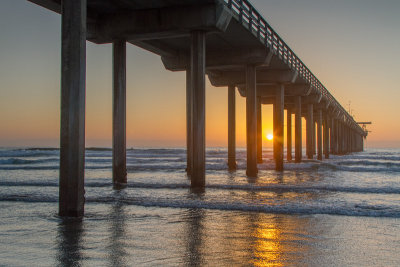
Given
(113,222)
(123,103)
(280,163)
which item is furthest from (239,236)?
(280,163)

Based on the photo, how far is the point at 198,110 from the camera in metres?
14.2

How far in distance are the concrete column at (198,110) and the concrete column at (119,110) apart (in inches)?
111

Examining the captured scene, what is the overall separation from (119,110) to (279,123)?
11.8 metres

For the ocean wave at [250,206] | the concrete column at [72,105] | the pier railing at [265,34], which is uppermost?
the pier railing at [265,34]

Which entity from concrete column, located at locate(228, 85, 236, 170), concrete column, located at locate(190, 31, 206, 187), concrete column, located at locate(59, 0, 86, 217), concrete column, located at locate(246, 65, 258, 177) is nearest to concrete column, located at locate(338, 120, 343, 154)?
concrete column, located at locate(228, 85, 236, 170)

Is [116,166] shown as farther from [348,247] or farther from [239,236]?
[348,247]

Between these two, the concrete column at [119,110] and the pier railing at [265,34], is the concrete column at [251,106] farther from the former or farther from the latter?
the concrete column at [119,110]

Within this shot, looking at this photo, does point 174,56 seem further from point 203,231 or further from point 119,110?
point 203,231

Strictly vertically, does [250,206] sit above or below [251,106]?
below

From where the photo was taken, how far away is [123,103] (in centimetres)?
1539

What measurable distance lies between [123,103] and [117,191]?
3.74 meters

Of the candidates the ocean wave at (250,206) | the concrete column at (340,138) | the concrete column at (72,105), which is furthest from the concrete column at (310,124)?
the concrete column at (72,105)

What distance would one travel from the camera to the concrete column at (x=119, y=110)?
15.3m

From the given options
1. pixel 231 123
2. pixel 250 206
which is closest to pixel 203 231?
pixel 250 206
